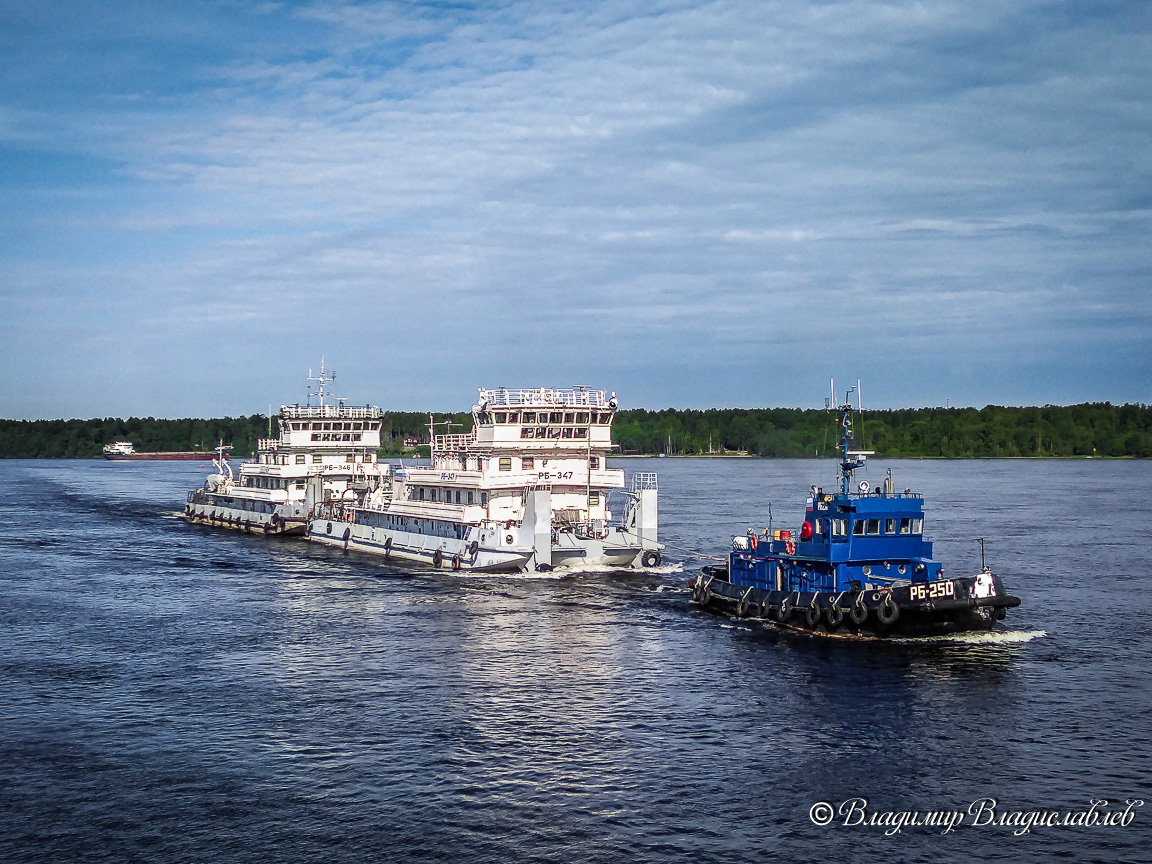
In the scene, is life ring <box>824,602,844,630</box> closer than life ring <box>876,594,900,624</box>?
No

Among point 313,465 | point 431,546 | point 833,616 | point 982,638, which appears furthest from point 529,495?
point 313,465

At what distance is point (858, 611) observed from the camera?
4575 cm

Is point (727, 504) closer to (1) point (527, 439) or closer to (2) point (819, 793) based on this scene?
(1) point (527, 439)

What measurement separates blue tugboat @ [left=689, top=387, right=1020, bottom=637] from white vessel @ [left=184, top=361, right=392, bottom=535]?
51412 mm

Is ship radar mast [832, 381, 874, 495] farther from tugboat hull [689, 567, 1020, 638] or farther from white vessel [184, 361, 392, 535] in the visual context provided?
white vessel [184, 361, 392, 535]

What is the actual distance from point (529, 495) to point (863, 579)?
23.0m

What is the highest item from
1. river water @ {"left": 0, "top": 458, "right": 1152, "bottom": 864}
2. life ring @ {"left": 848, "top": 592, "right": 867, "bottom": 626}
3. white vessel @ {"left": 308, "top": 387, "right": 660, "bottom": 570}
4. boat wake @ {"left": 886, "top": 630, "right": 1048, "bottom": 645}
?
white vessel @ {"left": 308, "top": 387, "right": 660, "bottom": 570}

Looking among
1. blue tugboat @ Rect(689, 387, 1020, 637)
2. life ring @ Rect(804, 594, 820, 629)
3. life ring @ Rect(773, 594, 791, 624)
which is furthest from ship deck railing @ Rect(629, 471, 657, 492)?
life ring @ Rect(804, 594, 820, 629)

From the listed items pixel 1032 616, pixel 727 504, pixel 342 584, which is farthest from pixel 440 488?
pixel 727 504

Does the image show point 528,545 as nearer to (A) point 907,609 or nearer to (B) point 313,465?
(A) point 907,609

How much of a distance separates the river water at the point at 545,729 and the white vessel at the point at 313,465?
104 feet

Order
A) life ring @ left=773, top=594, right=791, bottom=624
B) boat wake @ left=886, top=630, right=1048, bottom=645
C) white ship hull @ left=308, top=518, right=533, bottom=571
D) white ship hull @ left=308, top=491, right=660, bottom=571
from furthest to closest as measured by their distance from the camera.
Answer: white ship hull @ left=308, top=518, right=533, bottom=571 → white ship hull @ left=308, top=491, right=660, bottom=571 → life ring @ left=773, top=594, right=791, bottom=624 → boat wake @ left=886, top=630, right=1048, bottom=645

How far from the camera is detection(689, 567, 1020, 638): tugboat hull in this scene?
146 feet

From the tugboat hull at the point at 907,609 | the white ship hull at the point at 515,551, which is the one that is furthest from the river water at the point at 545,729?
the white ship hull at the point at 515,551
